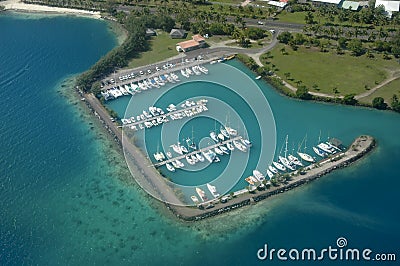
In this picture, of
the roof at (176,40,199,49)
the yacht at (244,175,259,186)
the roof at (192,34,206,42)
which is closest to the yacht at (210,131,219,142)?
the yacht at (244,175,259,186)

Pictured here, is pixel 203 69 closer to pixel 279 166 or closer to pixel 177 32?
pixel 177 32

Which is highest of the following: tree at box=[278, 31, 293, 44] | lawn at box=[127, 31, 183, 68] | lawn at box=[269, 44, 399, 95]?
tree at box=[278, 31, 293, 44]

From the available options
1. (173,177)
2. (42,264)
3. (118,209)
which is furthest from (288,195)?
(42,264)

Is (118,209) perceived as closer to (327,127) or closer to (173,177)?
(173,177)

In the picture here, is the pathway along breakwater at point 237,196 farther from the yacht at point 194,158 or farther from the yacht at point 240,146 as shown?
the yacht at point 240,146

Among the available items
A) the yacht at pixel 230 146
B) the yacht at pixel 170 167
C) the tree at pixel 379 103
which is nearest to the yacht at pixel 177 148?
the yacht at pixel 170 167

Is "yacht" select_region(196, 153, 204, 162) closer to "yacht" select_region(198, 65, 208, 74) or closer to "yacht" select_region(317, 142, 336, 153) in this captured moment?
"yacht" select_region(317, 142, 336, 153)
